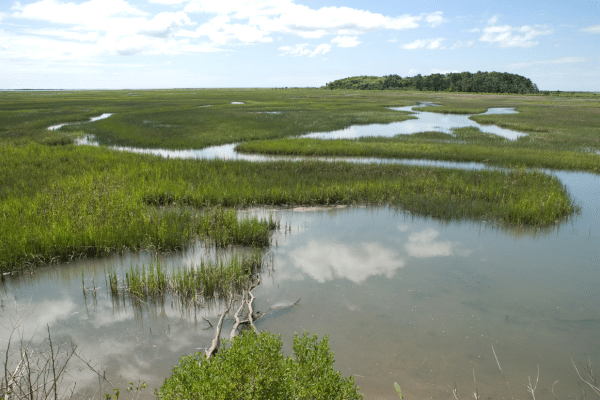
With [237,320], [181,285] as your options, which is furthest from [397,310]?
[181,285]

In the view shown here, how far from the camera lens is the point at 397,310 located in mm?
6648

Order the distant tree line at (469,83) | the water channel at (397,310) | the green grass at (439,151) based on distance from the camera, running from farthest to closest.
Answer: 1. the distant tree line at (469,83)
2. the green grass at (439,151)
3. the water channel at (397,310)

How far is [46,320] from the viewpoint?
20.4 feet

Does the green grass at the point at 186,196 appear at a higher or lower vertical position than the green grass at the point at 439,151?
lower

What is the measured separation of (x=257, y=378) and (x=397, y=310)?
3789 millimetres

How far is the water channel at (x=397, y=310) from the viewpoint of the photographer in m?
5.17

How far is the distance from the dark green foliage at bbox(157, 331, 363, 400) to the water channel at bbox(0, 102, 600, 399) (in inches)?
49.9

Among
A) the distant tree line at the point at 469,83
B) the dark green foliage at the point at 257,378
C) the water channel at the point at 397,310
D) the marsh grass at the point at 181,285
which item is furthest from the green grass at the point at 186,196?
the distant tree line at the point at 469,83

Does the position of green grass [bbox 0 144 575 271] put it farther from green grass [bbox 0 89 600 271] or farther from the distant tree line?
the distant tree line

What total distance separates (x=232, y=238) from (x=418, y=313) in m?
4.77

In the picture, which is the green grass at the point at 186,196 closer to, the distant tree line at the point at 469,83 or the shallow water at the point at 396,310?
the shallow water at the point at 396,310

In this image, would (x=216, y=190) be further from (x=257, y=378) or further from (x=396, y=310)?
(x=257, y=378)

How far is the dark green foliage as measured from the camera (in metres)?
3.43

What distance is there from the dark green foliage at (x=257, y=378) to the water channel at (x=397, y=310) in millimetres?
1267
